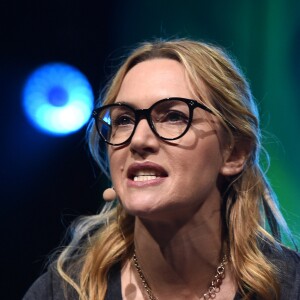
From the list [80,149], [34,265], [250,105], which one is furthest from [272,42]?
[34,265]

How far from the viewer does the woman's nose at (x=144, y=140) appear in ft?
3.99

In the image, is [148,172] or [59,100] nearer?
[148,172]

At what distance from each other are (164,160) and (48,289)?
0.53 meters

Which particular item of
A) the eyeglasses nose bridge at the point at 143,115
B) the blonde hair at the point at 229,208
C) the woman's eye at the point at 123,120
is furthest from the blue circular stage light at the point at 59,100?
the eyeglasses nose bridge at the point at 143,115

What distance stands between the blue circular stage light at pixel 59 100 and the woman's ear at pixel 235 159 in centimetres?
77

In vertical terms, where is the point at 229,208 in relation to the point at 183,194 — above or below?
below

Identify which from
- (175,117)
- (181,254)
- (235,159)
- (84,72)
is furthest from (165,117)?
(84,72)

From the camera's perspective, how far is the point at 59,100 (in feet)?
6.50

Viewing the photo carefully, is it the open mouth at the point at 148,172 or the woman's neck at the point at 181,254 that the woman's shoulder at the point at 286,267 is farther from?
the open mouth at the point at 148,172

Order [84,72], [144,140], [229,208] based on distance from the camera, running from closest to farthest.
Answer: [144,140] → [229,208] → [84,72]

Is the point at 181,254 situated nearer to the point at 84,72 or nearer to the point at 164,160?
the point at 164,160

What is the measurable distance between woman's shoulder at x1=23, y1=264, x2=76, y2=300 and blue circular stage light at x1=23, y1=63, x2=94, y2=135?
26.4 inches

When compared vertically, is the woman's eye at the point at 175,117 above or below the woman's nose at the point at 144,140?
above

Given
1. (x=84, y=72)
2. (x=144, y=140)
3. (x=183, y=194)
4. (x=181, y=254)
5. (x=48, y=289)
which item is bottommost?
(x=48, y=289)
